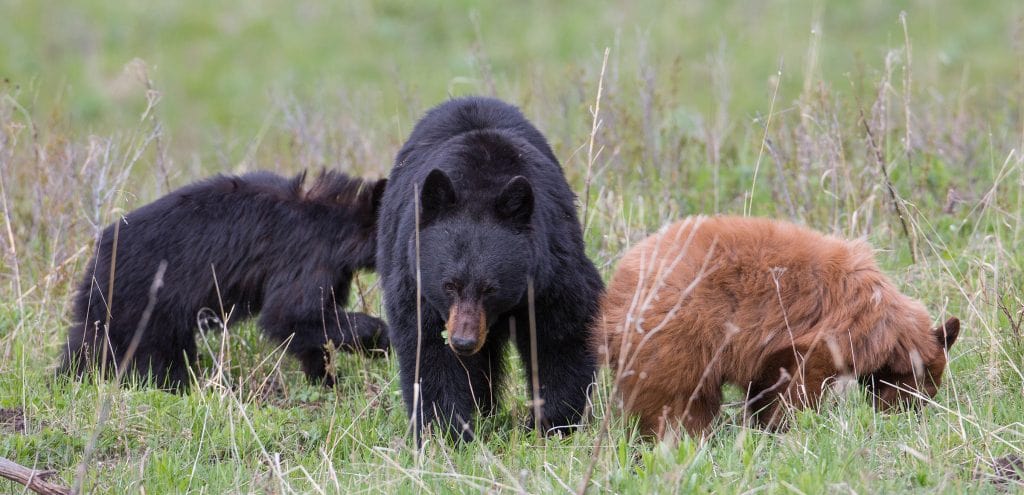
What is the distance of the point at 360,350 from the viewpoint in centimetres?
596

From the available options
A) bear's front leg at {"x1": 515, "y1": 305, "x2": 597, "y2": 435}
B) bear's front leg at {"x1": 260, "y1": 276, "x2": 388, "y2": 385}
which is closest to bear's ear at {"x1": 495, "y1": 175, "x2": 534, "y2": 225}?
bear's front leg at {"x1": 515, "y1": 305, "x2": 597, "y2": 435}

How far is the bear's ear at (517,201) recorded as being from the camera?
4.52m

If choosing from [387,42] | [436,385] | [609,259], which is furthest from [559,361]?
[387,42]

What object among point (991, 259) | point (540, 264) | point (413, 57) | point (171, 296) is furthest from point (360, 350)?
point (413, 57)

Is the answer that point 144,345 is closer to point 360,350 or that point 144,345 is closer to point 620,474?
point 360,350

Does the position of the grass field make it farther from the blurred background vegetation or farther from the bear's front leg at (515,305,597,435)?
the blurred background vegetation

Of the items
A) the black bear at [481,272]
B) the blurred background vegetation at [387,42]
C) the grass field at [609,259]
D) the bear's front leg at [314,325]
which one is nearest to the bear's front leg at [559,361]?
the black bear at [481,272]

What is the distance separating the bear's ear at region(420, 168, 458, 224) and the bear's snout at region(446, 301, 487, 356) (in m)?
0.38

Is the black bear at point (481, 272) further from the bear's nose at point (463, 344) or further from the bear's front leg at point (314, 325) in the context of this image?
the bear's front leg at point (314, 325)

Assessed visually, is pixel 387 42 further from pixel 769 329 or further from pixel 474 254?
pixel 769 329

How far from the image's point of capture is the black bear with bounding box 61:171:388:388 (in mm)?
6062

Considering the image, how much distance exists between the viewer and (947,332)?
4648 millimetres

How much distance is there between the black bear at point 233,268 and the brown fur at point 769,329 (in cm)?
195

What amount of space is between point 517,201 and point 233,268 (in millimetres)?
2310
